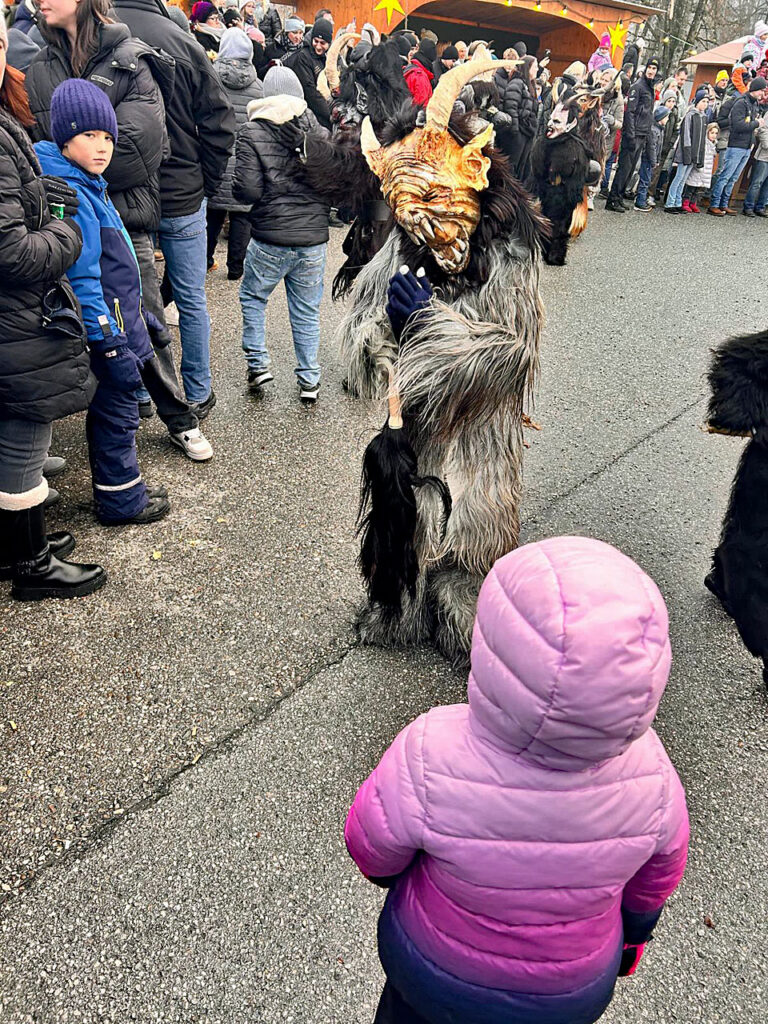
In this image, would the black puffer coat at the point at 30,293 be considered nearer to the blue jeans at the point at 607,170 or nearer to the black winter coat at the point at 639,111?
the black winter coat at the point at 639,111

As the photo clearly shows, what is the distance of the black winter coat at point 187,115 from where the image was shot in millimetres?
3385

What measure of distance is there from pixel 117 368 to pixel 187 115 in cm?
153

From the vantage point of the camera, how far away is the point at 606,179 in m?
12.3

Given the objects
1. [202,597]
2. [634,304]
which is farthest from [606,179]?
[202,597]

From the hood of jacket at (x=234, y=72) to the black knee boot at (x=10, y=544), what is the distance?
14.5 ft

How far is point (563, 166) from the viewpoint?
23.4 ft

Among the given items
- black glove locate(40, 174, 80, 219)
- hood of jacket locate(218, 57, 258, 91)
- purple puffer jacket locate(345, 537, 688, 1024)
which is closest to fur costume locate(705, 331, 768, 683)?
purple puffer jacket locate(345, 537, 688, 1024)

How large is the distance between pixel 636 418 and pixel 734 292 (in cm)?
404

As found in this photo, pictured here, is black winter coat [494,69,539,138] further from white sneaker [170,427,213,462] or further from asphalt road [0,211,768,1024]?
white sneaker [170,427,213,462]

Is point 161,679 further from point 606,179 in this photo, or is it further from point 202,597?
point 606,179

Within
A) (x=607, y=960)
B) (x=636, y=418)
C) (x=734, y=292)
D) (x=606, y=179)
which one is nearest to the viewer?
(x=607, y=960)

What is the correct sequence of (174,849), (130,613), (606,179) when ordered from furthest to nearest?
(606,179) → (130,613) → (174,849)

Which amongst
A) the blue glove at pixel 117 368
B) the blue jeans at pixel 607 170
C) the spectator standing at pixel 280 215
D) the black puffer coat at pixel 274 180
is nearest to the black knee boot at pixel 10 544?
the blue glove at pixel 117 368

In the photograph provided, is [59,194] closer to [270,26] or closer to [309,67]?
[309,67]
